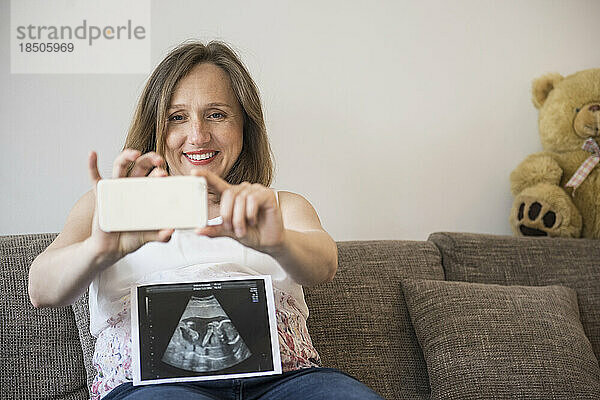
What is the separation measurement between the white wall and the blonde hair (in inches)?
20.3

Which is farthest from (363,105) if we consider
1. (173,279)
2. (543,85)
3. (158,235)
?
(158,235)

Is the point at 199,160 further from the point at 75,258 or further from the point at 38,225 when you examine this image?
the point at 38,225

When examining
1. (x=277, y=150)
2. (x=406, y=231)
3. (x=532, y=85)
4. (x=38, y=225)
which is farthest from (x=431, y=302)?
(x=38, y=225)

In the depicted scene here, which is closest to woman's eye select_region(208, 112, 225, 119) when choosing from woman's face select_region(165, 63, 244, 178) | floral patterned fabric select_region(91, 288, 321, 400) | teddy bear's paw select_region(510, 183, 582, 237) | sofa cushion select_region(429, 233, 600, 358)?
woman's face select_region(165, 63, 244, 178)

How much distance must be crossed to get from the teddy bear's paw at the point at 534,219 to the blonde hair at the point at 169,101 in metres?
0.92

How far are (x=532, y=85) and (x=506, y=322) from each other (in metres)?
0.87

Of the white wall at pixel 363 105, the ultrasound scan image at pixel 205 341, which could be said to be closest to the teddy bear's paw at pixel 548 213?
the white wall at pixel 363 105

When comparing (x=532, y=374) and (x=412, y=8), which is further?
(x=412, y=8)

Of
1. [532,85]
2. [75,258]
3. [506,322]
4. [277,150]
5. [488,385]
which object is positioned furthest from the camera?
[532,85]

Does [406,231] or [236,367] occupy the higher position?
[406,231]

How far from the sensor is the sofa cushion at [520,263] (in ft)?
6.43

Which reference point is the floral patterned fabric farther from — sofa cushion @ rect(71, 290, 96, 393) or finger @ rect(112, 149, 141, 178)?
finger @ rect(112, 149, 141, 178)

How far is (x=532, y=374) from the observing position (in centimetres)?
164

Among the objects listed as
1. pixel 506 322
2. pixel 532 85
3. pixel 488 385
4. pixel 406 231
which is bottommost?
pixel 488 385
